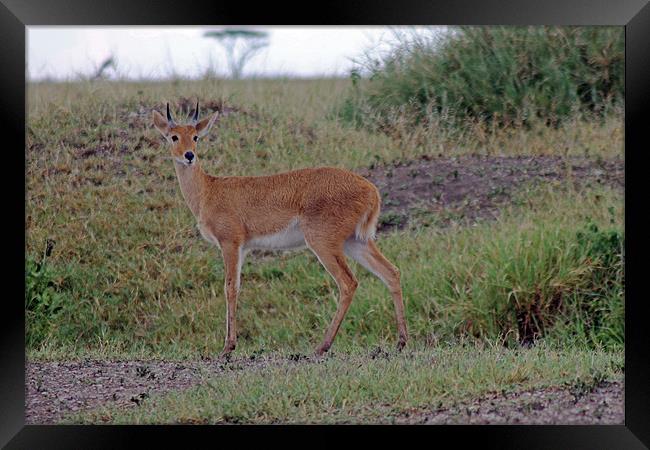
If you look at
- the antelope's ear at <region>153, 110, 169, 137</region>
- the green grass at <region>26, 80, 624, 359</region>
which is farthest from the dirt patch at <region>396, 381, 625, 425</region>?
the antelope's ear at <region>153, 110, 169, 137</region>

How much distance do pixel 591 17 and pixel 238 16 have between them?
2448 mm

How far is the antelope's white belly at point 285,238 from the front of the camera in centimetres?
879

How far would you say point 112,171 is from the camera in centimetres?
Result: 1168

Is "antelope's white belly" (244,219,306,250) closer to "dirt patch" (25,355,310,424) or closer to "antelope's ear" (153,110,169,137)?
"dirt patch" (25,355,310,424)

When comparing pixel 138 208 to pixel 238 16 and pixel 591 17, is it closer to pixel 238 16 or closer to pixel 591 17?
pixel 238 16

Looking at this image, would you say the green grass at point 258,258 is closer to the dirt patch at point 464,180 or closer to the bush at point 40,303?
the bush at point 40,303

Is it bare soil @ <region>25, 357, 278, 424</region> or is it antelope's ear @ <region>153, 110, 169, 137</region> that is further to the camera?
antelope's ear @ <region>153, 110, 169, 137</region>

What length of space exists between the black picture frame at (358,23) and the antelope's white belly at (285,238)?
2094 millimetres

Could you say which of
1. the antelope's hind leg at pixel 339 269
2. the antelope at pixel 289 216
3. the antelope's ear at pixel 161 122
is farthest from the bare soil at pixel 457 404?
the antelope's ear at pixel 161 122

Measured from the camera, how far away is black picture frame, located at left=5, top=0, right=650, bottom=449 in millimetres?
7129

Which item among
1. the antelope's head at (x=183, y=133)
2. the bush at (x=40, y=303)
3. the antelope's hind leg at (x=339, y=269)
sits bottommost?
the bush at (x=40, y=303)

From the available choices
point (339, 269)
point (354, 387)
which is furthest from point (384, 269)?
point (354, 387)

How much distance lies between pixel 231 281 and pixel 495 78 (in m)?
6.17

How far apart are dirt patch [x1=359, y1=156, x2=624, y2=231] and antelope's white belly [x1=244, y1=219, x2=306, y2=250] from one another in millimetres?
2136
